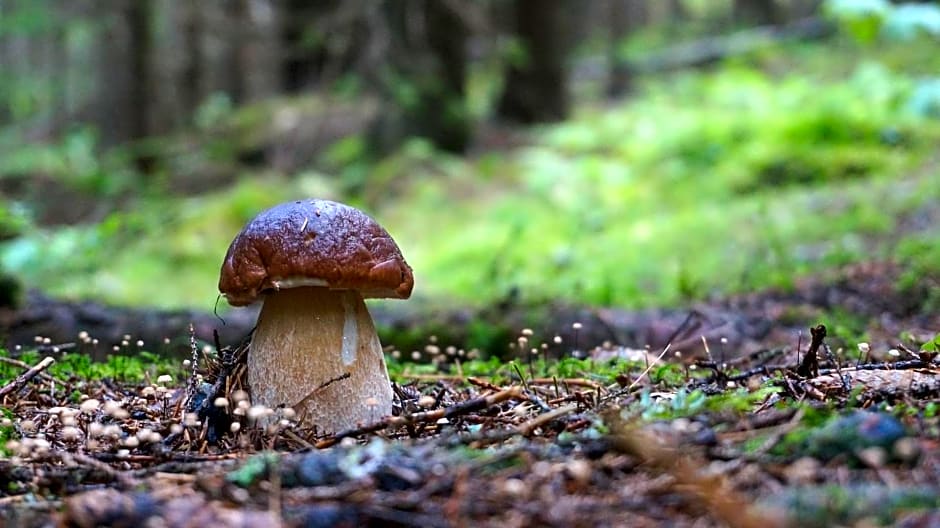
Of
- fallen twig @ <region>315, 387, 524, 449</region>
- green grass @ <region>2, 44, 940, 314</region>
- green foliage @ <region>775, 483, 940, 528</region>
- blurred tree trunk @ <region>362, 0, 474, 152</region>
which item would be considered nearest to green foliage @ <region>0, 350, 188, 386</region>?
fallen twig @ <region>315, 387, 524, 449</region>

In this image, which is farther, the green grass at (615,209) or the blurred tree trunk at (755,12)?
the blurred tree trunk at (755,12)

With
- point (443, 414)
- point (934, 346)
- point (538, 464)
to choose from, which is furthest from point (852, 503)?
point (934, 346)

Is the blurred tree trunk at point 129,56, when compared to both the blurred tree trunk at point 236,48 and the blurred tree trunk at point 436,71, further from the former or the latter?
the blurred tree trunk at point 436,71

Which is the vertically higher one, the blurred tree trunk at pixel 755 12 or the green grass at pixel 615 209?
the blurred tree trunk at pixel 755 12

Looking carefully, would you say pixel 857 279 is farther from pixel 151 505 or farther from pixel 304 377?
pixel 151 505

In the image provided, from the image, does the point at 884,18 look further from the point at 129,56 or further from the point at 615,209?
the point at 129,56

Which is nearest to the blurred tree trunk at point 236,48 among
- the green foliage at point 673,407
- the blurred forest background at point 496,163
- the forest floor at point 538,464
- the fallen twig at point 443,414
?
the blurred forest background at point 496,163

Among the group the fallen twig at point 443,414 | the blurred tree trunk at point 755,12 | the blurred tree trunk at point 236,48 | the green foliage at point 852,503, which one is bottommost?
the green foliage at point 852,503
